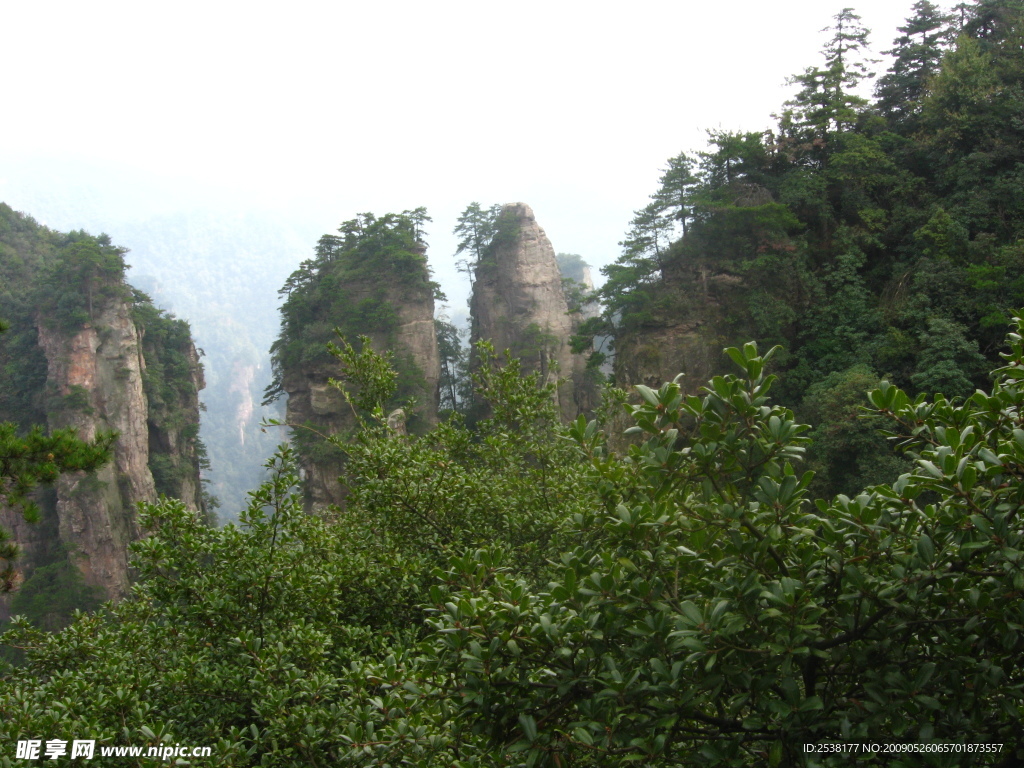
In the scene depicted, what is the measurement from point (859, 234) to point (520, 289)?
16073mm

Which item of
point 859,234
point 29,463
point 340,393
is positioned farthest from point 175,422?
point 859,234

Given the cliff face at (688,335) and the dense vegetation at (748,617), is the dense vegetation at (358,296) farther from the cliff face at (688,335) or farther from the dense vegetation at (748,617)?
the dense vegetation at (748,617)

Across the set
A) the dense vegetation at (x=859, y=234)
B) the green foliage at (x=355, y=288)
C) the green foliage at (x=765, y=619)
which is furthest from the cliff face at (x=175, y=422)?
the green foliage at (x=765, y=619)

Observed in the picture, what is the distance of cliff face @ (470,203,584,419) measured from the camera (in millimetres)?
31469

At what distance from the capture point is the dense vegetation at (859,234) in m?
15.1

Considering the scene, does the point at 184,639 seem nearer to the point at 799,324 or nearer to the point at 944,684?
the point at 944,684

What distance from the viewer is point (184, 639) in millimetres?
4297

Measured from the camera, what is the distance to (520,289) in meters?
31.7

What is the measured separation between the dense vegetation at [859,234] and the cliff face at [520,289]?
9.16 m

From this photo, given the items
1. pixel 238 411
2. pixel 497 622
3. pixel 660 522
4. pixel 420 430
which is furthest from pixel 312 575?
pixel 238 411

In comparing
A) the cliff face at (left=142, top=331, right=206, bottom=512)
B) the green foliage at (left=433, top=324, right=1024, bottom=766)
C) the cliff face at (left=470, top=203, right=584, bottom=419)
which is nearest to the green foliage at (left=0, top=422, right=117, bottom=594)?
the green foliage at (left=433, top=324, right=1024, bottom=766)

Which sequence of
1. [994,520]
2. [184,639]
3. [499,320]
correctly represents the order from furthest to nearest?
[499,320] → [184,639] → [994,520]

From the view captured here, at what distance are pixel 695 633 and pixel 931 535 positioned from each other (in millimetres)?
817

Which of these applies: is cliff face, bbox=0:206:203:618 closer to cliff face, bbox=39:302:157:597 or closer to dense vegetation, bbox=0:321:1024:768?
cliff face, bbox=39:302:157:597
